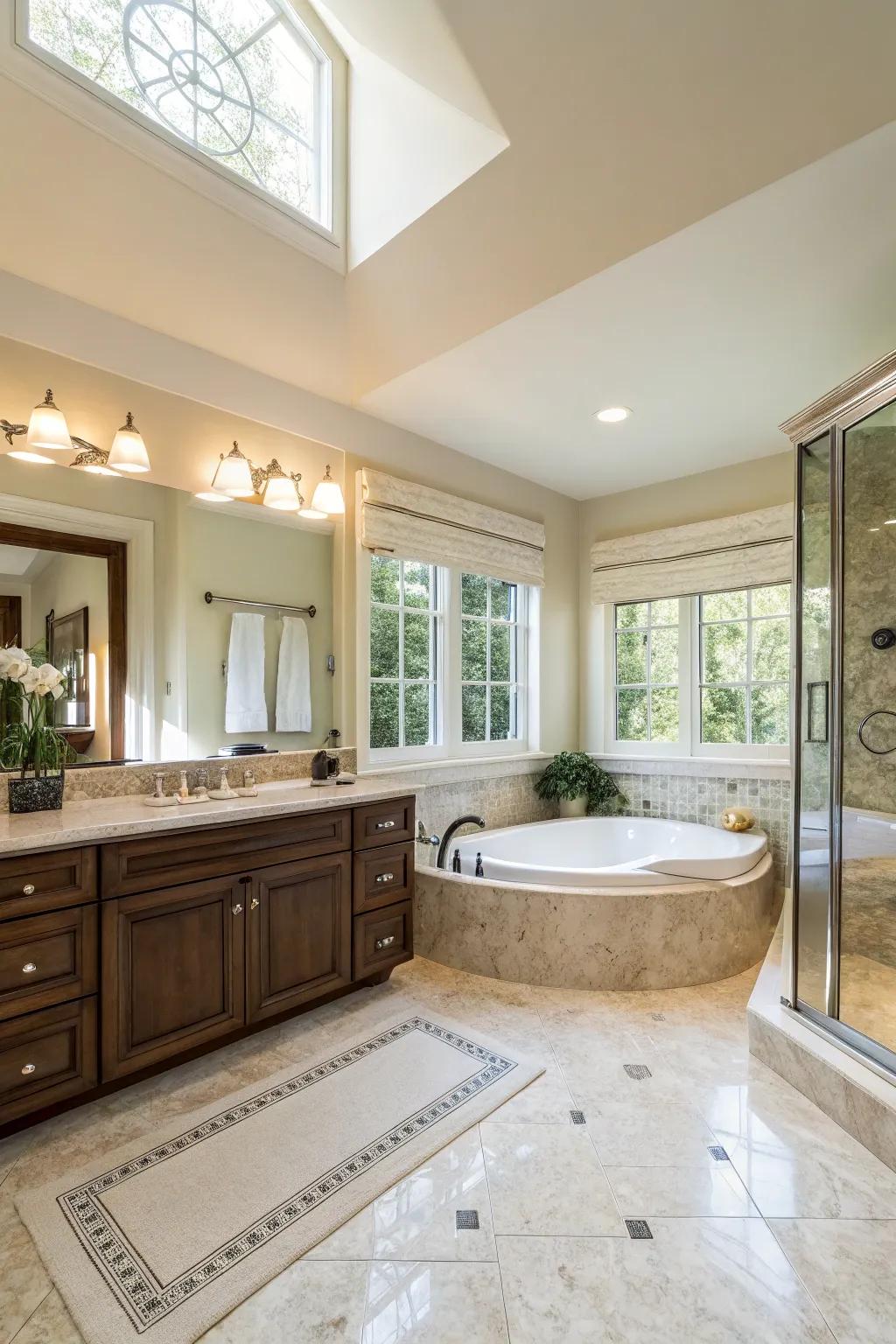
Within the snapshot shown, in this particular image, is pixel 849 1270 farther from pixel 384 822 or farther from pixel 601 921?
pixel 384 822

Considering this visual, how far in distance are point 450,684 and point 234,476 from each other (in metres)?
1.64

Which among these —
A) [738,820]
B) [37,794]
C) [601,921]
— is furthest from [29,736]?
[738,820]

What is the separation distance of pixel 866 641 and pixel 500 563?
2115 mm

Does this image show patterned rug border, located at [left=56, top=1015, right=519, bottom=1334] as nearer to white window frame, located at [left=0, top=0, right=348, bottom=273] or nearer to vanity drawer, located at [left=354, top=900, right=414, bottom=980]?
vanity drawer, located at [left=354, top=900, right=414, bottom=980]

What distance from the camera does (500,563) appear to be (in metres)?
4.00

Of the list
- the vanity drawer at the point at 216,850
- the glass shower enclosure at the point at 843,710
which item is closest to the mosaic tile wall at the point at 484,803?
the vanity drawer at the point at 216,850

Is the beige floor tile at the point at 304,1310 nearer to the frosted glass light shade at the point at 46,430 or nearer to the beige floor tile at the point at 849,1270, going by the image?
the beige floor tile at the point at 849,1270

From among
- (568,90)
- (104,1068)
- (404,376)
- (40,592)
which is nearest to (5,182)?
(40,592)

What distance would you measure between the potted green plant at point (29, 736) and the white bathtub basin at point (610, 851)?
6.00ft

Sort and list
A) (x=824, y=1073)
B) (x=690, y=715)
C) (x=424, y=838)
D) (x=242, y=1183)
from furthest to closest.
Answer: (x=690, y=715), (x=424, y=838), (x=824, y=1073), (x=242, y=1183)

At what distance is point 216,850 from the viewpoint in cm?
217

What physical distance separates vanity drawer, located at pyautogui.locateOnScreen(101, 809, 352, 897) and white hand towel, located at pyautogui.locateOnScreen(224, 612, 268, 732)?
606mm

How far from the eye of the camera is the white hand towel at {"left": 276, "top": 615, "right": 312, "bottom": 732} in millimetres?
2979

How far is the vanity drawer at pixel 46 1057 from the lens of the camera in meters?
1.75
